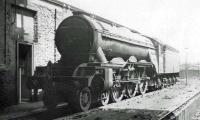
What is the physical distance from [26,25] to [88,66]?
13.8 feet

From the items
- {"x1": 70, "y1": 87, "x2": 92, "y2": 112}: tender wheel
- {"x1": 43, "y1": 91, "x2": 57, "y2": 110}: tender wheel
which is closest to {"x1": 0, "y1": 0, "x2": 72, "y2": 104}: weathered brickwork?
{"x1": 43, "y1": 91, "x2": 57, "y2": 110}: tender wheel

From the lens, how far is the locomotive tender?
10195mm

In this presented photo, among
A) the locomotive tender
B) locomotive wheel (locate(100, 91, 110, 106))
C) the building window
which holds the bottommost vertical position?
locomotive wheel (locate(100, 91, 110, 106))

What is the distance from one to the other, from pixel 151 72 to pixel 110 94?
5.77m

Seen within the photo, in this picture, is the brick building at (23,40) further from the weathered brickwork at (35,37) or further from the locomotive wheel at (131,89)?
the locomotive wheel at (131,89)

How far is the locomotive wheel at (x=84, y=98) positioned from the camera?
9969mm

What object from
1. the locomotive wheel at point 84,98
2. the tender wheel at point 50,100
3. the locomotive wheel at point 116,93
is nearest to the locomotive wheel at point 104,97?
the locomotive wheel at point 116,93

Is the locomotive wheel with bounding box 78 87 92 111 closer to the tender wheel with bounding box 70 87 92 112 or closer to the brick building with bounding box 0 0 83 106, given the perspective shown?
the tender wheel with bounding box 70 87 92 112

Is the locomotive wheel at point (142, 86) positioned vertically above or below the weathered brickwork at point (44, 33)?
below

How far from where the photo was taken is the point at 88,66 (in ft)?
34.6

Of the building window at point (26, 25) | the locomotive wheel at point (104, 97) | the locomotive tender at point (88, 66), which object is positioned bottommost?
the locomotive wheel at point (104, 97)

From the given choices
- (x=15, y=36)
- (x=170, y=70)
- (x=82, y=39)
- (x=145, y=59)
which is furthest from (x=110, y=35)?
(x=170, y=70)

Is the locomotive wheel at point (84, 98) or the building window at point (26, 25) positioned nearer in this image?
the locomotive wheel at point (84, 98)

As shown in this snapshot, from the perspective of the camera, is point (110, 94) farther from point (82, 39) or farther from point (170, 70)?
point (170, 70)
